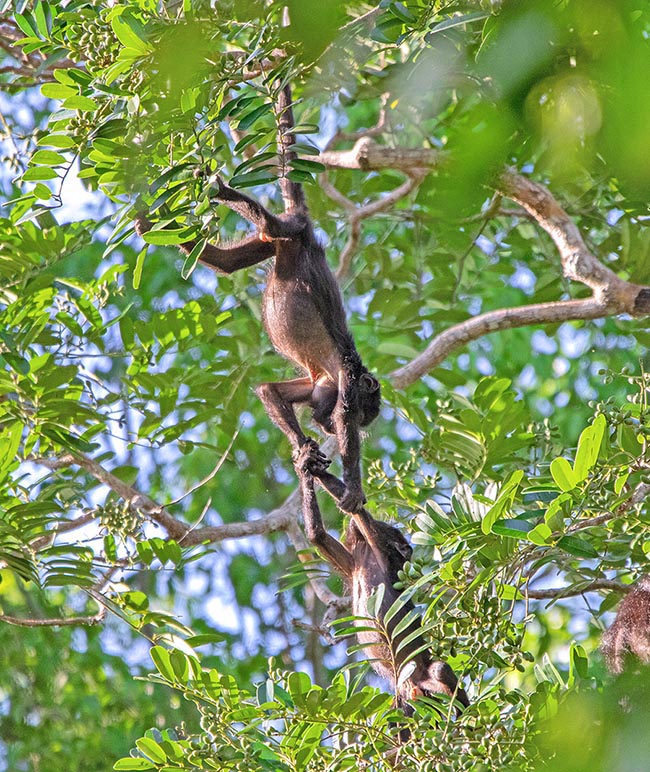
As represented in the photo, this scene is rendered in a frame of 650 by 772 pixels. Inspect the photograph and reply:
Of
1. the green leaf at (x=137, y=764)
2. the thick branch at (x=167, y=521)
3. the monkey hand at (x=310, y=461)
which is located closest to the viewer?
the green leaf at (x=137, y=764)

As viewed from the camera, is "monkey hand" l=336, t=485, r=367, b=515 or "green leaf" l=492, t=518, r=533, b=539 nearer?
"green leaf" l=492, t=518, r=533, b=539

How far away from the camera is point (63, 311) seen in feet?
13.1

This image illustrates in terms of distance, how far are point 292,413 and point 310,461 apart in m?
0.36

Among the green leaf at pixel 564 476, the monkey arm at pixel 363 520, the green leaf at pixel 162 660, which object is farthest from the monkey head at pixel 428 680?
the green leaf at pixel 564 476

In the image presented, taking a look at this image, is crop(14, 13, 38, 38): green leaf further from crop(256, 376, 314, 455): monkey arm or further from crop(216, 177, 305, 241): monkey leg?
crop(256, 376, 314, 455): monkey arm

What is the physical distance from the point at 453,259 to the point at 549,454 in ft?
4.62

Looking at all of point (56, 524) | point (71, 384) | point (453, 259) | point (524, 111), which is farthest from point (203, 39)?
point (453, 259)

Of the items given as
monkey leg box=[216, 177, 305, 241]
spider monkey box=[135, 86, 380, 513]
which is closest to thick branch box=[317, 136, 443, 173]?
spider monkey box=[135, 86, 380, 513]

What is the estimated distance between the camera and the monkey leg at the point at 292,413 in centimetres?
339

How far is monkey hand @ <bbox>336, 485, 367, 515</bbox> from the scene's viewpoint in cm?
338

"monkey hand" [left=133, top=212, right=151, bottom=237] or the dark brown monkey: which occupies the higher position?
"monkey hand" [left=133, top=212, right=151, bottom=237]

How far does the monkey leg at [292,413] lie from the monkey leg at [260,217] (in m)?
0.61

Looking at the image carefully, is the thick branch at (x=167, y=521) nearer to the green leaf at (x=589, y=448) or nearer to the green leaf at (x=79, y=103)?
the green leaf at (x=79, y=103)

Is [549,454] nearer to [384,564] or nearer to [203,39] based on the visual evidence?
[384,564]
